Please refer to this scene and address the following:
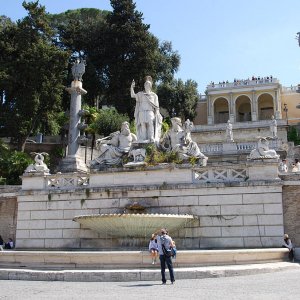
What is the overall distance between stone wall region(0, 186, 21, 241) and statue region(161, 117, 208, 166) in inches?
279

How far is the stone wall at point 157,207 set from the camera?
16.7m

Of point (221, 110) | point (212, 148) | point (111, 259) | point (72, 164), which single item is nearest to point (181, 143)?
point (111, 259)

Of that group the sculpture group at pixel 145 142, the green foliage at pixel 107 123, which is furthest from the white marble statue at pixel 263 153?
the green foliage at pixel 107 123

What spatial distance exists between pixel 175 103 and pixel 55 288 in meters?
40.1

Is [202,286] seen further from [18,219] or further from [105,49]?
[105,49]

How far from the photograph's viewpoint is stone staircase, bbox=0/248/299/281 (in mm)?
11745

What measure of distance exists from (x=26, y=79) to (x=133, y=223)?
21.7 metres

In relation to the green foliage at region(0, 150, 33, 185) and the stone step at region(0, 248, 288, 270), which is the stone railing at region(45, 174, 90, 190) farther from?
the green foliage at region(0, 150, 33, 185)

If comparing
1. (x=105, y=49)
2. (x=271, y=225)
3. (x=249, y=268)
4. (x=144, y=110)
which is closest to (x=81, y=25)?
(x=105, y=49)

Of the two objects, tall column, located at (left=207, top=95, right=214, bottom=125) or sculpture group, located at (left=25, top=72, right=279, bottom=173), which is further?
tall column, located at (left=207, top=95, right=214, bottom=125)

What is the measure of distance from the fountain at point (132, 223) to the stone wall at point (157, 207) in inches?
18.1

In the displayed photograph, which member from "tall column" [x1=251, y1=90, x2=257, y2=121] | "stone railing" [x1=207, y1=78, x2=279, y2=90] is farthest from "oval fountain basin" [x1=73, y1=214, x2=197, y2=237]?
"stone railing" [x1=207, y1=78, x2=279, y2=90]

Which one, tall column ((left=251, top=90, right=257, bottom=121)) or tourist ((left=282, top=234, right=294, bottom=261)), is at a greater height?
tall column ((left=251, top=90, right=257, bottom=121))

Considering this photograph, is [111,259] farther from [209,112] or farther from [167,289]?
[209,112]
